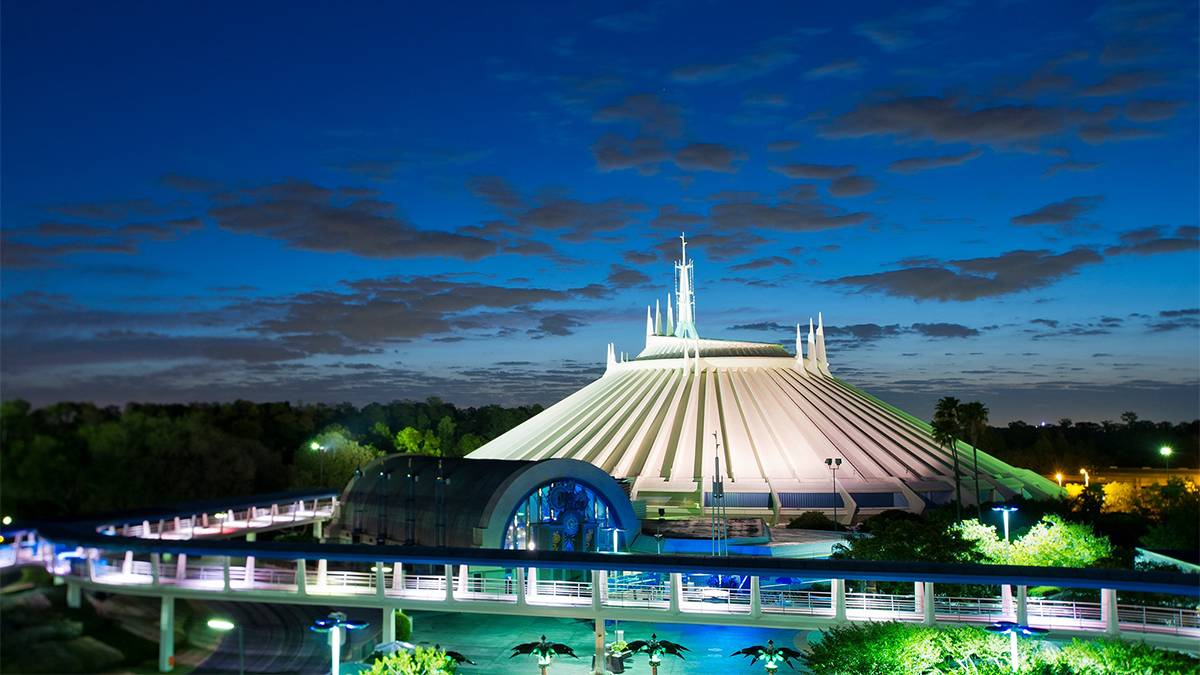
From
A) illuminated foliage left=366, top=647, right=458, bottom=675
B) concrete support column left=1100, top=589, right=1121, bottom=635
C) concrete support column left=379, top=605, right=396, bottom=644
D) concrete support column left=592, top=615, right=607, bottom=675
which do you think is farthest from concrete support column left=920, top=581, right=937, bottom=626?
concrete support column left=379, top=605, right=396, bottom=644

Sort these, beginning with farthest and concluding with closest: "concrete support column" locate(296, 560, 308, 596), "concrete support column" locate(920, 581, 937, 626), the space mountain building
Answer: the space mountain building → "concrete support column" locate(296, 560, 308, 596) → "concrete support column" locate(920, 581, 937, 626)

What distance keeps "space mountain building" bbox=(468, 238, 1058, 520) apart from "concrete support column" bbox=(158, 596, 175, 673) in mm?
21722

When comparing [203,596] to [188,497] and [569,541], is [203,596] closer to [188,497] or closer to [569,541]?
[569,541]

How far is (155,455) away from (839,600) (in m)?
36.9

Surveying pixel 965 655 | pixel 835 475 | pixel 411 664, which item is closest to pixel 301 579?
pixel 411 664

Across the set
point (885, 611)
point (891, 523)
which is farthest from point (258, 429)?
point (885, 611)

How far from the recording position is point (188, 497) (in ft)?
162

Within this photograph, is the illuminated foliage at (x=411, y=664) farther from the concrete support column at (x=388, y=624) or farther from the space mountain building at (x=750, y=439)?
the space mountain building at (x=750, y=439)

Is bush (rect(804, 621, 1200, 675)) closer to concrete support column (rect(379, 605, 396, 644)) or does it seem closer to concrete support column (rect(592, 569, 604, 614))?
concrete support column (rect(592, 569, 604, 614))

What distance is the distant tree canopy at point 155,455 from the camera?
38.1 meters

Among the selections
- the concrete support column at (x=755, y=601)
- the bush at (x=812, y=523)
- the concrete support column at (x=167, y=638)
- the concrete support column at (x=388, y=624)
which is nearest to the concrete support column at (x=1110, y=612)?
the concrete support column at (x=755, y=601)

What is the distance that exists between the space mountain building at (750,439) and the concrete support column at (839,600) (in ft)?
67.1

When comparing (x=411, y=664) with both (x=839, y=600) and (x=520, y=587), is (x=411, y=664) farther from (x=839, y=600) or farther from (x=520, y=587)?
(x=839, y=600)

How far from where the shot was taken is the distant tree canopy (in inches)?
1499
